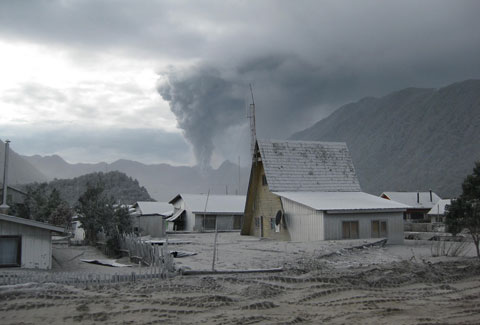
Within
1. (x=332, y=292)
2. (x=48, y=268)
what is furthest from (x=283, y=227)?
(x=332, y=292)

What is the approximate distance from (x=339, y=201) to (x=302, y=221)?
273 centimetres

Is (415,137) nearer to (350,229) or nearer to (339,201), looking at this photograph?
(339,201)

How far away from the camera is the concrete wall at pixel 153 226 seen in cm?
3703

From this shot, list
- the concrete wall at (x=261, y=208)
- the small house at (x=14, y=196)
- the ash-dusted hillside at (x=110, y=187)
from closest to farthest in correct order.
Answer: the concrete wall at (x=261, y=208) < the small house at (x=14, y=196) < the ash-dusted hillside at (x=110, y=187)

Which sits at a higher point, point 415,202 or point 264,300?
point 415,202

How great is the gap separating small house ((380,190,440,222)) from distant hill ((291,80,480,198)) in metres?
27.0

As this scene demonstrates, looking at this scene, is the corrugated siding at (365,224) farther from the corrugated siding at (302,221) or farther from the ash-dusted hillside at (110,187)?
the ash-dusted hillside at (110,187)

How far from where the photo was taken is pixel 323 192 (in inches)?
1328

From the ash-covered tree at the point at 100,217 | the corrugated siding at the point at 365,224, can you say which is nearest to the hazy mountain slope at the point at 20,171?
the ash-covered tree at the point at 100,217

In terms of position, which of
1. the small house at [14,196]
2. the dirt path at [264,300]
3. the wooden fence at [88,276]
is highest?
the small house at [14,196]

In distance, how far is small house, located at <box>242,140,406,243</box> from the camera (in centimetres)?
2795

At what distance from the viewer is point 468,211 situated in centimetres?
2061

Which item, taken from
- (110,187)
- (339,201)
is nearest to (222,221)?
(339,201)

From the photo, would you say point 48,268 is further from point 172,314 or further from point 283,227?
point 283,227
